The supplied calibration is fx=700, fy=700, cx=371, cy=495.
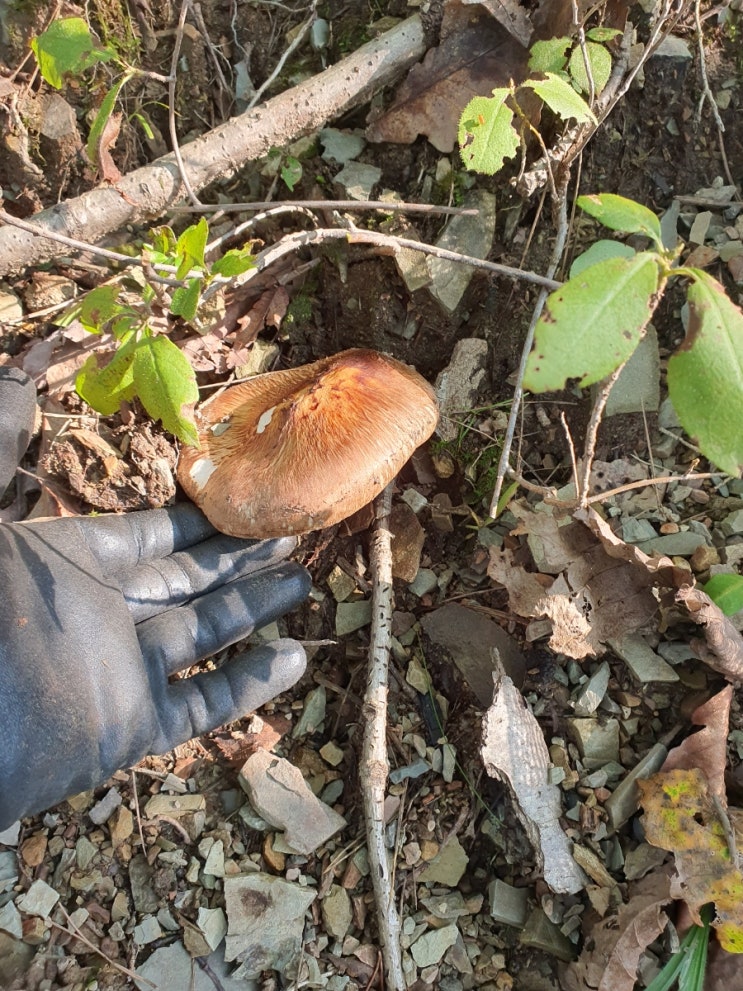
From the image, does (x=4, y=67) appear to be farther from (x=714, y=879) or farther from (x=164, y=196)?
(x=714, y=879)

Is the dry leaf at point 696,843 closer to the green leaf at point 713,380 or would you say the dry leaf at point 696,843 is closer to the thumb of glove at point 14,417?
the green leaf at point 713,380

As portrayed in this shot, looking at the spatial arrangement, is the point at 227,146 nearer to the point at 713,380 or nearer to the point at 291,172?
the point at 291,172

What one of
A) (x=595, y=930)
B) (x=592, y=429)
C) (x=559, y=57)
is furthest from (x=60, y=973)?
(x=559, y=57)

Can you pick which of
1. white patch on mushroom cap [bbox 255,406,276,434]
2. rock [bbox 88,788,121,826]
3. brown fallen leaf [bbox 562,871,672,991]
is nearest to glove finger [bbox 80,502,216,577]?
white patch on mushroom cap [bbox 255,406,276,434]

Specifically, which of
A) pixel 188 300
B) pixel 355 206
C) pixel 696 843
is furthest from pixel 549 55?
pixel 696 843

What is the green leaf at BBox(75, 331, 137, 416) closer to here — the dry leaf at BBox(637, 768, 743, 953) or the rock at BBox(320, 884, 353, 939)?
the rock at BBox(320, 884, 353, 939)

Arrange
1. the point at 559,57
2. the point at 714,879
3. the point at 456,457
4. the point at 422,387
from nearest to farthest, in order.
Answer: the point at 714,879 < the point at 559,57 < the point at 422,387 < the point at 456,457
